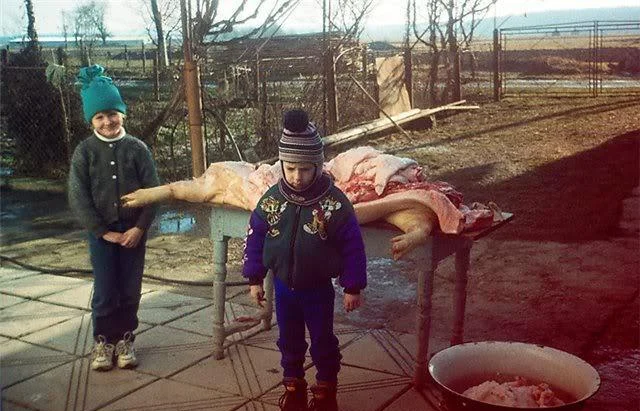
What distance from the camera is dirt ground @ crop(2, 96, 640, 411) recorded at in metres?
4.74

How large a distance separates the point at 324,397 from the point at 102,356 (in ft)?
5.03

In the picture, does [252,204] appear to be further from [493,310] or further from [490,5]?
[490,5]

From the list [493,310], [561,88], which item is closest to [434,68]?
[561,88]

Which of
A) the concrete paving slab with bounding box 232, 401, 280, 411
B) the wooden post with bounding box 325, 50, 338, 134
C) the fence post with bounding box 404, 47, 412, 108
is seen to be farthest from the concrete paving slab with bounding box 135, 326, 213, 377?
the fence post with bounding box 404, 47, 412, 108

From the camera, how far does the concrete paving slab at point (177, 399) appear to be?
3.78 metres

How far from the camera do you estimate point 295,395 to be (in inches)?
140

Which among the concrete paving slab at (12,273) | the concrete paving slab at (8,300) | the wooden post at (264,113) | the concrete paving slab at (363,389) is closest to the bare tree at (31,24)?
the wooden post at (264,113)

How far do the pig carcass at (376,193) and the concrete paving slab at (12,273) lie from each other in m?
2.63

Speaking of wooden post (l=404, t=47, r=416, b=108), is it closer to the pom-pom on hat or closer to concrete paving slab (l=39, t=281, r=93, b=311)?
concrete paving slab (l=39, t=281, r=93, b=311)

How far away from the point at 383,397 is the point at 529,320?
64.9 inches

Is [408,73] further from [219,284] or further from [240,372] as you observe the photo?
[240,372]

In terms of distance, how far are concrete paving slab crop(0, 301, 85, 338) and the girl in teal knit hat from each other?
91 cm

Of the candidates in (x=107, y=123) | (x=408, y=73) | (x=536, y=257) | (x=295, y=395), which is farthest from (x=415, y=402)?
(x=408, y=73)

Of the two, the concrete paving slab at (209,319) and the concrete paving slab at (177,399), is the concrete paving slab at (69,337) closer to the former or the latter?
the concrete paving slab at (209,319)
